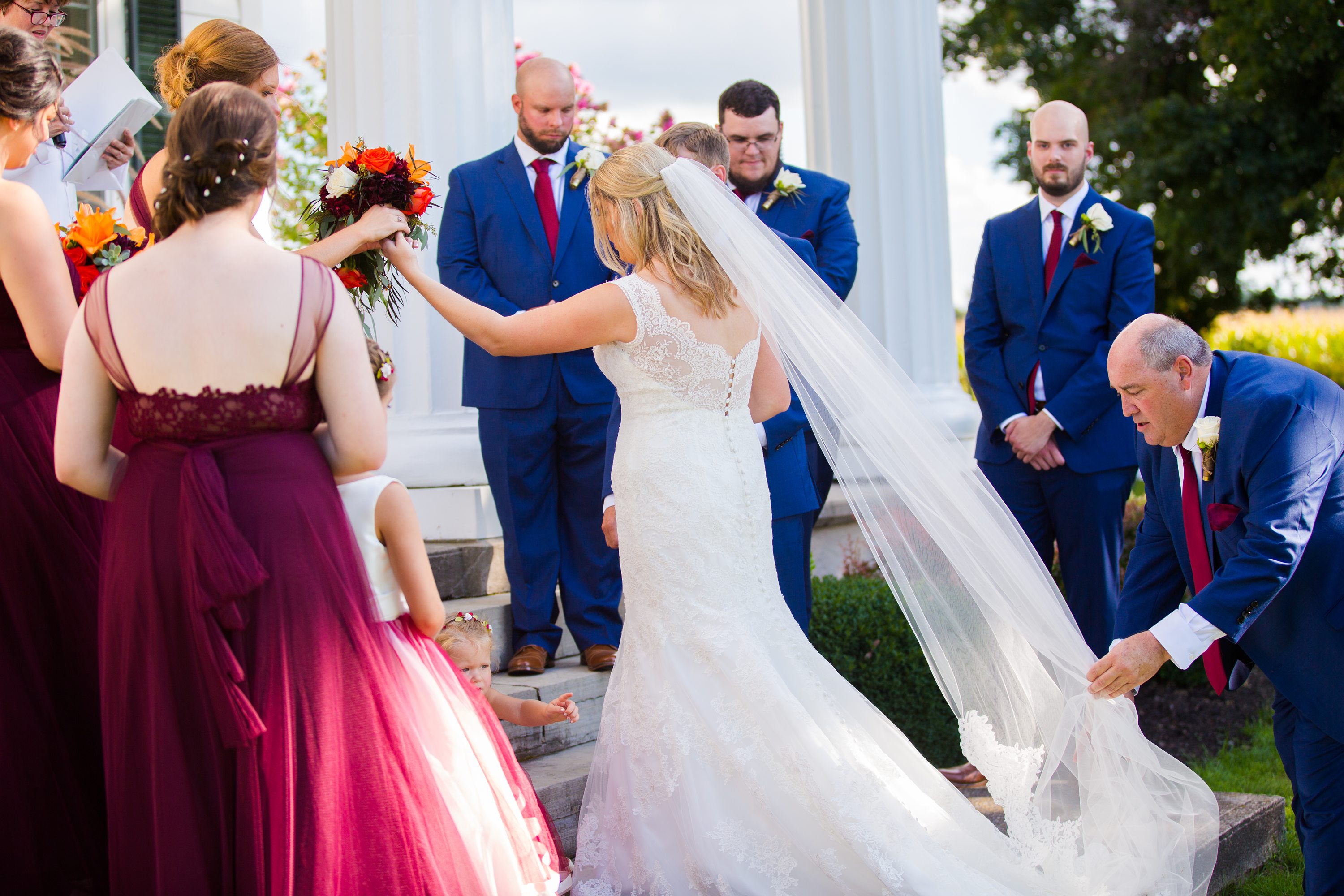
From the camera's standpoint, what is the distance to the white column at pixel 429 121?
5875mm

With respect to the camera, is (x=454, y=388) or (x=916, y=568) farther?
(x=454, y=388)

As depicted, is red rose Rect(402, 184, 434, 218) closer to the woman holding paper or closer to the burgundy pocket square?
the woman holding paper

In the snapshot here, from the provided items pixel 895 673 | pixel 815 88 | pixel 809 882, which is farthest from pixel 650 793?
pixel 815 88

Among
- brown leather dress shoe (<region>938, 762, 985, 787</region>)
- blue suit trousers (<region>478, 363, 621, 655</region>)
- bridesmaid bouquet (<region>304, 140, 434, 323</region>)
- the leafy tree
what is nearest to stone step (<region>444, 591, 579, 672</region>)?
blue suit trousers (<region>478, 363, 621, 655</region>)

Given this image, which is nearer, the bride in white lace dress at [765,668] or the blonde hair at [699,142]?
the bride in white lace dress at [765,668]

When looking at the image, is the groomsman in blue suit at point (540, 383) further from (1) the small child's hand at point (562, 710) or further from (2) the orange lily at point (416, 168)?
(2) the orange lily at point (416, 168)

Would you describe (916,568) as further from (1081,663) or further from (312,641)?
(312,641)

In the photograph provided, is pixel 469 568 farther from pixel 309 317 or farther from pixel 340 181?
pixel 309 317

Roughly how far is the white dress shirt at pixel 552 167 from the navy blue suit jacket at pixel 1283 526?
9.12ft

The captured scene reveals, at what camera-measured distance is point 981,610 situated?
3764 millimetres

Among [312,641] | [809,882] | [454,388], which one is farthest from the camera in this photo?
[454,388]

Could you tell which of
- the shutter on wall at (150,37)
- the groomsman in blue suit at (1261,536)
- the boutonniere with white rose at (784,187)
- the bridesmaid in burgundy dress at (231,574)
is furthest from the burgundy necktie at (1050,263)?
the shutter on wall at (150,37)

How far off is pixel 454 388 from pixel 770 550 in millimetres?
2698

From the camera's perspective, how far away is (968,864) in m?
3.39
